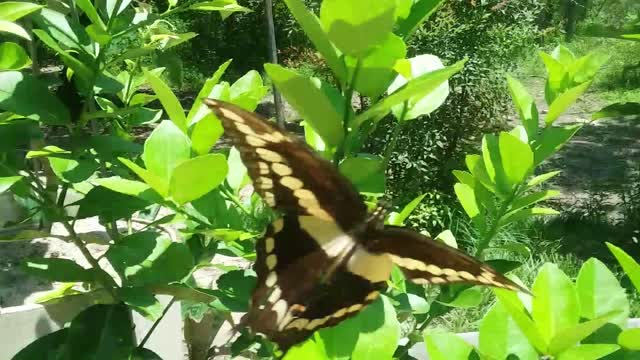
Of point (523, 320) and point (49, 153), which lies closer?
point (523, 320)

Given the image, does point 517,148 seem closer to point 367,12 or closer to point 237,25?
point 367,12

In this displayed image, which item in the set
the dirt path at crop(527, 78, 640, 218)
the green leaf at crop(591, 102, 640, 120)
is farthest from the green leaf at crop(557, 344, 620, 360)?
the dirt path at crop(527, 78, 640, 218)

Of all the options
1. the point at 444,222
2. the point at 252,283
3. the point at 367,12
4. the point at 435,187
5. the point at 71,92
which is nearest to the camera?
the point at 367,12

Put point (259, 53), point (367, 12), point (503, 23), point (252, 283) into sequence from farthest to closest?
1. point (259, 53)
2. point (503, 23)
3. point (252, 283)
4. point (367, 12)

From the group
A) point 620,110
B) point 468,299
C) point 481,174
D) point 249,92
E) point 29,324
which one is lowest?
point 29,324

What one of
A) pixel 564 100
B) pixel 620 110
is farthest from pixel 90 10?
pixel 620 110

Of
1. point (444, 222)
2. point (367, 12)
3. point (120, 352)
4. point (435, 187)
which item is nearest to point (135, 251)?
point (120, 352)

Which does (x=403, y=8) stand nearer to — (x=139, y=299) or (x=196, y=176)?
(x=196, y=176)
